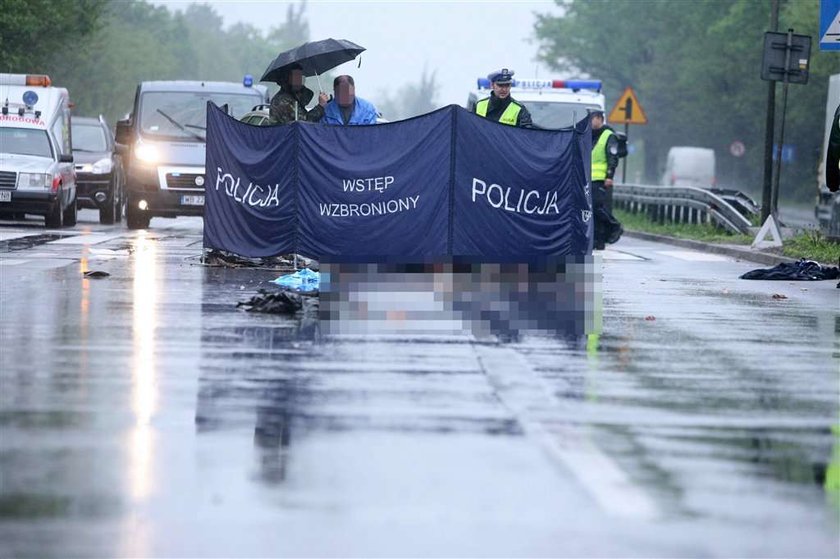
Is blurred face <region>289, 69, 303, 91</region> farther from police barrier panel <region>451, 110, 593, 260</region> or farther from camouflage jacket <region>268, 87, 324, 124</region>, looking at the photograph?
police barrier panel <region>451, 110, 593, 260</region>

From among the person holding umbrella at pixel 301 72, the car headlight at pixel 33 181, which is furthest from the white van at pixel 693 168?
the person holding umbrella at pixel 301 72

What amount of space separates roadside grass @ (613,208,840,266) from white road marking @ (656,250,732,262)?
2.95 ft

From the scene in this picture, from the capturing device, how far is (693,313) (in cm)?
1538

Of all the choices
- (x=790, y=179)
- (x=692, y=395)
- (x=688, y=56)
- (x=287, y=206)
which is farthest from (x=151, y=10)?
(x=692, y=395)

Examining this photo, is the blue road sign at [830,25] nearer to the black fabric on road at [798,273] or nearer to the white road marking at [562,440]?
the black fabric on road at [798,273]

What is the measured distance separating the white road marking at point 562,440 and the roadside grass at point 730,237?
12203mm

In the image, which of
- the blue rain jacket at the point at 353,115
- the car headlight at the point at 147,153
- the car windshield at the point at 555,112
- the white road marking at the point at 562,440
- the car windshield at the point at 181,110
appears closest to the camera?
the white road marking at the point at 562,440

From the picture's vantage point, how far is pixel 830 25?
2316cm

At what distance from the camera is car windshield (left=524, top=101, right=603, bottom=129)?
95.3 feet

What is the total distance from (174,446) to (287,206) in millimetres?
10352

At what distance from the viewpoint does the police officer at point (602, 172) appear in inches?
979

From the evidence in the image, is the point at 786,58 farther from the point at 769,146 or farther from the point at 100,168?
the point at 100,168

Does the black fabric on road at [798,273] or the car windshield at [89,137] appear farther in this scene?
the car windshield at [89,137]

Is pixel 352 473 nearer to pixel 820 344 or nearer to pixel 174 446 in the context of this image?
pixel 174 446
